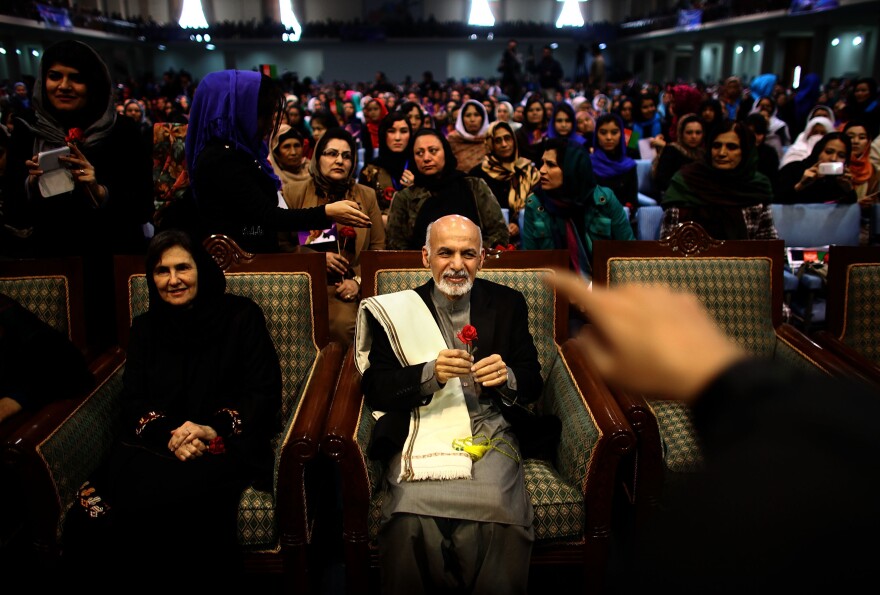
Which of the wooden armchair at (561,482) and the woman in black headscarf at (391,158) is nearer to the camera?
the wooden armchair at (561,482)

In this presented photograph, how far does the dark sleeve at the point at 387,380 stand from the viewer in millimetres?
2039

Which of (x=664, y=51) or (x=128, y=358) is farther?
(x=664, y=51)

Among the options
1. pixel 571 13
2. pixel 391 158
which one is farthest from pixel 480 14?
pixel 391 158

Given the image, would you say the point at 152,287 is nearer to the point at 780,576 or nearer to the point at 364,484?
the point at 364,484

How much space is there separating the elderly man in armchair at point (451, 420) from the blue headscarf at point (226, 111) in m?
0.80

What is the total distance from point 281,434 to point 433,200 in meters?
1.54

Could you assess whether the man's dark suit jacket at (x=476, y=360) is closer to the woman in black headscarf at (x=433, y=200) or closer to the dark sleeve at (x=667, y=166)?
the woman in black headscarf at (x=433, y=200)

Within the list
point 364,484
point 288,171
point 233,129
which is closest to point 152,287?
point 233,129

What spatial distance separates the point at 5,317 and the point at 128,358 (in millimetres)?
427

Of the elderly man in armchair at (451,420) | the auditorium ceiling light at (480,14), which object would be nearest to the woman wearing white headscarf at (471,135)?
the elderly man in armchair at (451,420)

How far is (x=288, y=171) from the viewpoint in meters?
4.37

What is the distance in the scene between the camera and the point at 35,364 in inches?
82.8

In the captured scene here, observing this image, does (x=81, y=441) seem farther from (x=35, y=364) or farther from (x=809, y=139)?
(x=809, y=139)

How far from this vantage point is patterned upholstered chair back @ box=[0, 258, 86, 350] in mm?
2484
